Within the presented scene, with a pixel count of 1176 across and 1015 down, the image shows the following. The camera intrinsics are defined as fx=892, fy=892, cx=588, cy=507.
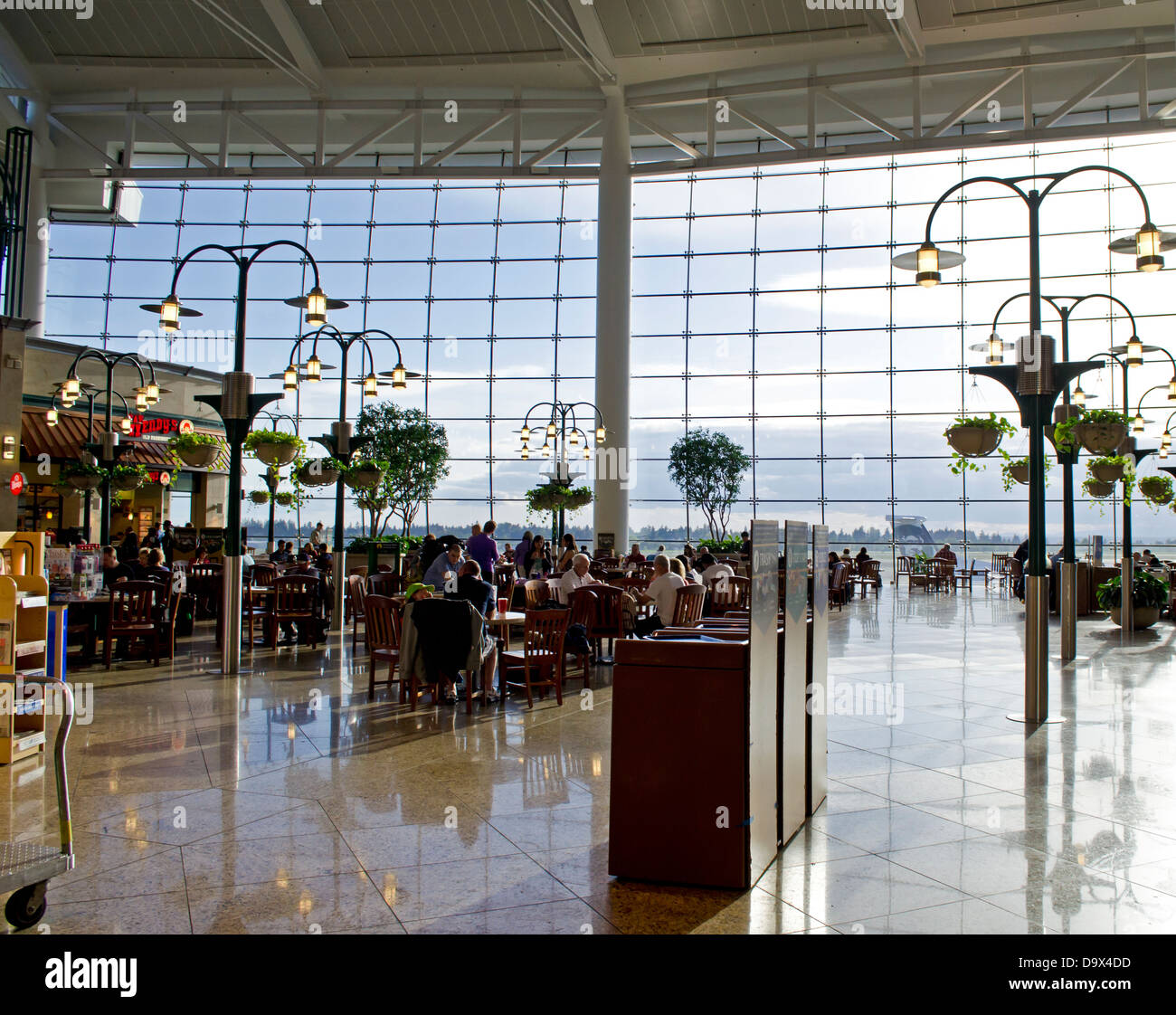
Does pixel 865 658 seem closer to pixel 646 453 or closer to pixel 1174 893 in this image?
pixel 1174 893

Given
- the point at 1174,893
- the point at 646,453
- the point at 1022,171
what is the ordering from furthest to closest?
the point at 646,453 < the point at 1022,171 < the point at 1174,893

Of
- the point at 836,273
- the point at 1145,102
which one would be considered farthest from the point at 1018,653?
the point at 836,273

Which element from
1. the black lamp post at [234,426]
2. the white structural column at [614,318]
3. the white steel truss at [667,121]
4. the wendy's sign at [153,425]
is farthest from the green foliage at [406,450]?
the black lamp post at [234,426]

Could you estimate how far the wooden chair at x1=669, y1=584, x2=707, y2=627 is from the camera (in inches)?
293

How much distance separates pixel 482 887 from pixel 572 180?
1862cm

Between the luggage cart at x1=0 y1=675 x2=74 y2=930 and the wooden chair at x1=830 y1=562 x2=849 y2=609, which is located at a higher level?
the wooden chair at x1=830 y1=562 x2=849 y2=609

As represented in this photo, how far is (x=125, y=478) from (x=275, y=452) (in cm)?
404

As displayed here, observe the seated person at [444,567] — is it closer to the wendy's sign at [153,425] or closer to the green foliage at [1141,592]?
the green foliage at [1141,592]

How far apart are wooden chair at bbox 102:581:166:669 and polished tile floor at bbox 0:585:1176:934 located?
44.2 inches

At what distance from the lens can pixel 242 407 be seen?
7.75 metres

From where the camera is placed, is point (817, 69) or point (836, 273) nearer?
point (817, 69)

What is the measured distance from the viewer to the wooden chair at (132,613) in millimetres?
7699

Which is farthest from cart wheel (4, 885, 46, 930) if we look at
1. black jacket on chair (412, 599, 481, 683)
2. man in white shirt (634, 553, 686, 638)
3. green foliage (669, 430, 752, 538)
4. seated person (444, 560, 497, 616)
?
green foliage (669, 430, 752, 538)

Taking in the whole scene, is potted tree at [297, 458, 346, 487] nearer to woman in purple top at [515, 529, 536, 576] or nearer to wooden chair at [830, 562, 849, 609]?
woman in purple top at [515, 529, 536, 576]
